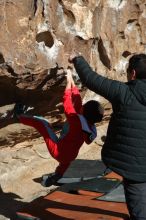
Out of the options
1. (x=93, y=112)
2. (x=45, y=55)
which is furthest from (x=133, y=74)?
(x=45, y=55)

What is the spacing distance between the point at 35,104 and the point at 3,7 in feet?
3.69

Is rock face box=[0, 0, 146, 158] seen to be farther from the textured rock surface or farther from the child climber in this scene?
the child climber

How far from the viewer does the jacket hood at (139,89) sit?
11.7 ft

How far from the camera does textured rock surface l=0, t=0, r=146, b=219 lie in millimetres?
4629

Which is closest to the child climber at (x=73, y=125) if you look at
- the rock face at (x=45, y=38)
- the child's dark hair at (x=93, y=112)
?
the child's dark hair at (x=93, y=112)

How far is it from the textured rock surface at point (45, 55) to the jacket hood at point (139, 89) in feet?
4.42

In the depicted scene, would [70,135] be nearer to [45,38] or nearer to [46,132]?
[46,132]

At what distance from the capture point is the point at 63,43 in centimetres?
493

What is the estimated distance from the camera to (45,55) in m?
4.80

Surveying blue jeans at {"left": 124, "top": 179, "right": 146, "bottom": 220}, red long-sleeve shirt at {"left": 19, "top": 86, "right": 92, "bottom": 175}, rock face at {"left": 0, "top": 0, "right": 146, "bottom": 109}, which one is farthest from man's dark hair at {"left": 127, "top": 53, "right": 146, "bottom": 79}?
rock face at {"left": 0, "top": 0, "right": 146, "bottom": 109}

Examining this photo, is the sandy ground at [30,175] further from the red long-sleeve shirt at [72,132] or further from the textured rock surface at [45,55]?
the red long-sleeve shirt at [72,132]

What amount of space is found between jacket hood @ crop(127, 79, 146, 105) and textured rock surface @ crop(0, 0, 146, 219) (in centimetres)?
135

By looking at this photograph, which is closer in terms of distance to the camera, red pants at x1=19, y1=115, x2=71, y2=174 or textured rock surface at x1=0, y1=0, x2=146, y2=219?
red pants at x1=19, y1=115, x2=71, y2=174

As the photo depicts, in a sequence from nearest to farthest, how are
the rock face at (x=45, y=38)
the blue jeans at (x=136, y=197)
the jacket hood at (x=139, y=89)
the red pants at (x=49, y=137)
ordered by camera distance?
the jacket hood at (x=139, y=89), the blue jeans at (x=136, y=197), the red pants at (x=49, y=137), the rock face at (x=45, y=38)
